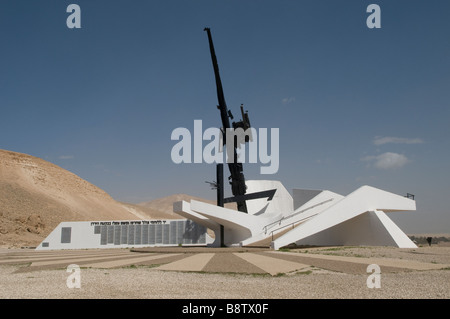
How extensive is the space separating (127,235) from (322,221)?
2126cm

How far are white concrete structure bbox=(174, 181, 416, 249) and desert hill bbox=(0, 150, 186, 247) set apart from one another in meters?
33.4

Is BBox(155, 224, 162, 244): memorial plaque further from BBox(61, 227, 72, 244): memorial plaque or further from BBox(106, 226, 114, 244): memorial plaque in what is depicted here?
BBox(61, 227, 72, 244): memorial plaque

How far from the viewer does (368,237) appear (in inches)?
898

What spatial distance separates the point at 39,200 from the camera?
66250mm

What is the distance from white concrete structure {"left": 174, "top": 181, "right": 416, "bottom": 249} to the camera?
835 inches

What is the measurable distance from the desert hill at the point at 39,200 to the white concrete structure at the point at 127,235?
14.9 metres

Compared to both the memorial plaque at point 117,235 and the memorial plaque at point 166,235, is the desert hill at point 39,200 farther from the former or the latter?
the memorial plaque at point 166,235

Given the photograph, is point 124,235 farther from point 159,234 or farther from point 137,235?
point 159,234

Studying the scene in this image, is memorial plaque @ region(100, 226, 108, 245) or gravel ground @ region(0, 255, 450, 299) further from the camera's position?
memorial plaque @ region(100, 226, 108, 245)

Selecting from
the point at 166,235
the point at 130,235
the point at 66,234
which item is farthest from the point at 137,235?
the point at 66,234

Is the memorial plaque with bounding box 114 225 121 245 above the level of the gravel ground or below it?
below

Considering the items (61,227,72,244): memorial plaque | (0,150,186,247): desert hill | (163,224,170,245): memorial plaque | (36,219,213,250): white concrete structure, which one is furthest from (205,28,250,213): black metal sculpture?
(0,150,186,247): desert hill

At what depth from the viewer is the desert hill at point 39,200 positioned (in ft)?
181

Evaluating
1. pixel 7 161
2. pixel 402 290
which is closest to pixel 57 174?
pixel 7 161
